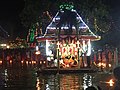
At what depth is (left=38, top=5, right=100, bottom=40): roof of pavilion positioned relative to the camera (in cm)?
2581

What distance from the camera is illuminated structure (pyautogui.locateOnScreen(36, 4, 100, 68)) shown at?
2602cm

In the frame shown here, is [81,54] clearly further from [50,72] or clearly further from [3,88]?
[3,88]

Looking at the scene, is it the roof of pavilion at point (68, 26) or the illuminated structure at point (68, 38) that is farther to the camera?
the illuminated structure at point (68, 38)

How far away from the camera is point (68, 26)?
26266 millimetres

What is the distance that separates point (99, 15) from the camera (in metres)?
38.4

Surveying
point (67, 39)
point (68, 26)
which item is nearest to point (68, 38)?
point (67, 39)

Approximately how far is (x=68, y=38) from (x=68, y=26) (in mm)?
2047

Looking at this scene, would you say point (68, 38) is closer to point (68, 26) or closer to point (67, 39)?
point (67, 39)

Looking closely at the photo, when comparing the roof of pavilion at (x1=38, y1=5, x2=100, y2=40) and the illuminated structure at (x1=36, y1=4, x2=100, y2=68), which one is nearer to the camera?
the roof of pavilion at (x1=38, y1=5, x2=100, y2=40)

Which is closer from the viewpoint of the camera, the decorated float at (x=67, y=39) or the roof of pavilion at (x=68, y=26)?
the roof of pavilion at (x=68, y=26)

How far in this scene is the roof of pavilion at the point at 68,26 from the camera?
25.8 metres

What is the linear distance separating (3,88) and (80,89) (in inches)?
131

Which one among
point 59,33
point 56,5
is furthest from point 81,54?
point 56,5

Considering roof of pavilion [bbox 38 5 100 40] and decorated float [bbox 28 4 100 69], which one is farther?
decorated float [bbox 28 4 100 69]
